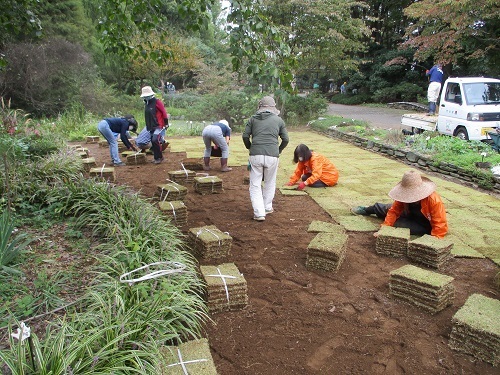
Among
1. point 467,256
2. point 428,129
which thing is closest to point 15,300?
point 467,256

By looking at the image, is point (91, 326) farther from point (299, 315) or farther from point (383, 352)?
point (383, 352)

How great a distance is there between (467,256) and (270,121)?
279cm

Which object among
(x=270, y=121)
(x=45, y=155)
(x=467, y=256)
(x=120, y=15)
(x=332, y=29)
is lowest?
(x=467, y=256)

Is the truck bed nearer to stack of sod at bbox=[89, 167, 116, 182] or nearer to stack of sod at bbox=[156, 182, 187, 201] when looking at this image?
stack of sod at bbox=[156, 182, 187, 201]

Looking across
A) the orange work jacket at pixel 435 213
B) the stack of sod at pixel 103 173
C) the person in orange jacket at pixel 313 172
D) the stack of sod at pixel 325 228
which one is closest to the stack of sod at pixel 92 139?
the stack of sod at pixel 103 173

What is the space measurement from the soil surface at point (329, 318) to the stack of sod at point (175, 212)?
13 cm

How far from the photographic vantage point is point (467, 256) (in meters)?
4.21

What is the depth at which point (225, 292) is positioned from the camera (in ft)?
10.2

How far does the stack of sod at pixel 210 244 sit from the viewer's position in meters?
3.88

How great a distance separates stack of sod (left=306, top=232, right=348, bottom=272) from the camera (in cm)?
373

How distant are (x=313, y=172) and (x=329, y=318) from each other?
386cm

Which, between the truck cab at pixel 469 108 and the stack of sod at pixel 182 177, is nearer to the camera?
the stack of sod at pixel 182 177

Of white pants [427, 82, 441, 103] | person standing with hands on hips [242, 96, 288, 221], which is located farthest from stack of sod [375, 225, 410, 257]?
white pants [427, 82, 441, 103]

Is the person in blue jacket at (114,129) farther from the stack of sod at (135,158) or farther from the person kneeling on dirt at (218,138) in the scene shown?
the person kneeling on dirt at (218,138)
